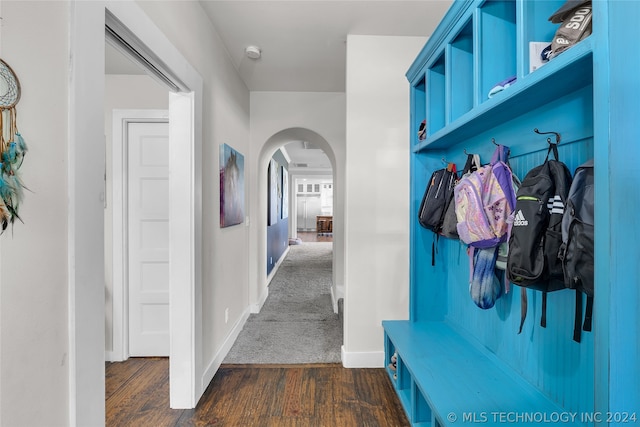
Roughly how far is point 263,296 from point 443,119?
3072mm

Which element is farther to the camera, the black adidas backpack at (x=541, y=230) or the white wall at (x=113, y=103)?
the white wall at (x=113, y=103)

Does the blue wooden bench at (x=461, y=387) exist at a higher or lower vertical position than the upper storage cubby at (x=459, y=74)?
lower

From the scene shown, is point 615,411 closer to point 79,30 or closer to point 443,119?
point 443,119

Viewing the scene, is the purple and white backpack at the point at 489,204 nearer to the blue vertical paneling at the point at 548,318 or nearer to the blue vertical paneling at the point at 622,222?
the blue vertical paneling at the point at 548,318

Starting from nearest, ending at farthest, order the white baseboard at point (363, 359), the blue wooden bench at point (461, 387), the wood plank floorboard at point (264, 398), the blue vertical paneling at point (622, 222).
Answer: the blue vertical paneling at point (622, 222) < the blue wooden bench at point (461, 387) < the wood plank floorboard at point (264, 398) < the white baseboard at point (363, 359)

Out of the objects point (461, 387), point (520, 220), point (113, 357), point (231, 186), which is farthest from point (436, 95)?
point (113, 357)

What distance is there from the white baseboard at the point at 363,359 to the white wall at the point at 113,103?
1984 mm

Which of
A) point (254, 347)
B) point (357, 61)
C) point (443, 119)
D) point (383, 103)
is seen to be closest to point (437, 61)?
point (443, 119)

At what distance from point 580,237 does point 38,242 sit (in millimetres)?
1520

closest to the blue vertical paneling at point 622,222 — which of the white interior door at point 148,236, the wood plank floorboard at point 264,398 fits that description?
the wood plank floorboard at point 264,398

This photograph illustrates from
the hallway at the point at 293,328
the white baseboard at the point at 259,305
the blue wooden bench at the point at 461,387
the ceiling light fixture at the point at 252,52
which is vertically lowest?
the hallway at the point at 293,328

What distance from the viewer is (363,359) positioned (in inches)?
93.4

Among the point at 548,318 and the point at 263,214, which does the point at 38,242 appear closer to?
the point at 548,318

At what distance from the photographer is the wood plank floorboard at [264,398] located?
1.78 metres
